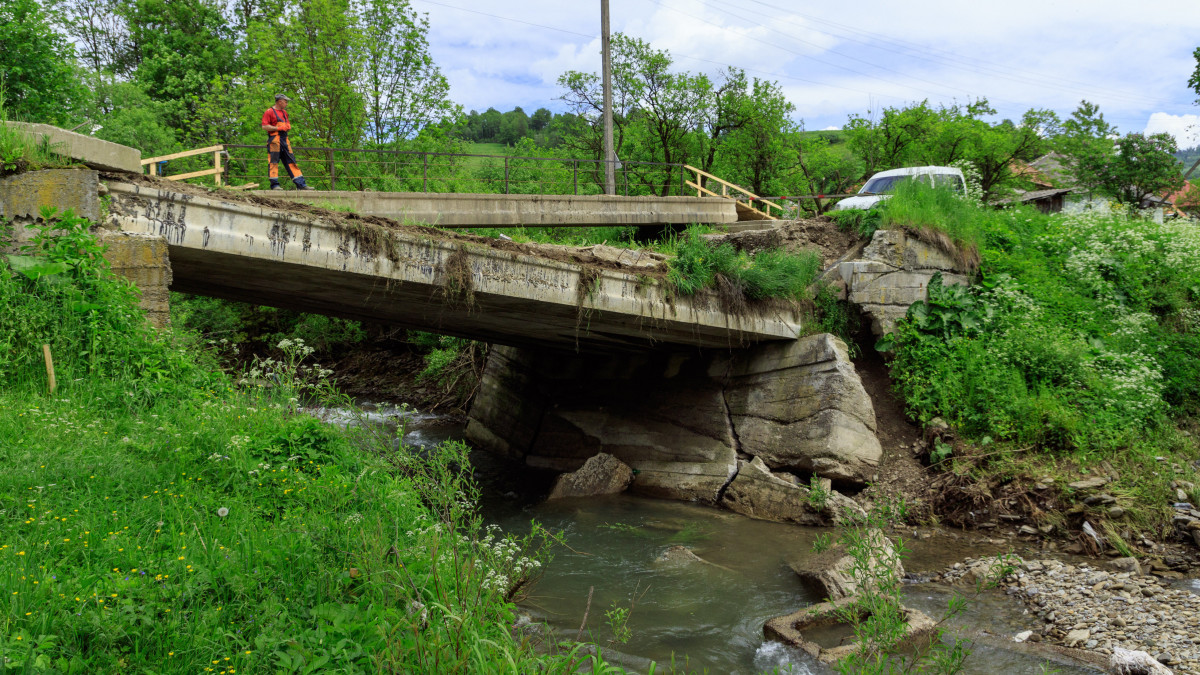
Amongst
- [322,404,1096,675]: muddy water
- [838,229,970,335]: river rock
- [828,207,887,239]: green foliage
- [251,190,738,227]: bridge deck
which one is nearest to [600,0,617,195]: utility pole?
[251,190,738,227]: bridge deck

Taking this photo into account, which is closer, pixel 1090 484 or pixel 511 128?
pixel 1090 484

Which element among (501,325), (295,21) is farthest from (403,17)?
(501,325)

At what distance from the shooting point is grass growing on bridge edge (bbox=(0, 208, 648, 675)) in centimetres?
321

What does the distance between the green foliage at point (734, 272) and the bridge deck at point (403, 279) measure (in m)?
0.33

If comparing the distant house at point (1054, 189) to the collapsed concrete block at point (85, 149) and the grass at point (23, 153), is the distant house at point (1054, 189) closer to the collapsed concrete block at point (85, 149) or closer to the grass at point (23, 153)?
the collapsed concrete block at point (85, 149)

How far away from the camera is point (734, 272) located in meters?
10.7

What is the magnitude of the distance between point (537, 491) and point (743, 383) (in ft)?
11.9

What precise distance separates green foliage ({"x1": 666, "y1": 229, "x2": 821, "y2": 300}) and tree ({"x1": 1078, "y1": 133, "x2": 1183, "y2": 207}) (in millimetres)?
17719

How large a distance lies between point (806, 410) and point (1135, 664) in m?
5.71

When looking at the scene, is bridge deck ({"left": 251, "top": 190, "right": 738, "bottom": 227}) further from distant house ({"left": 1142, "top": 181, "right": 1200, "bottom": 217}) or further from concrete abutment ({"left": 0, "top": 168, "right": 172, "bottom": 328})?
distant house ({"left": 1142, "top": 181, "right": 1200, "bottom": 217})

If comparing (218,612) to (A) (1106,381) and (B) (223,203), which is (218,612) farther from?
(A) (1106,381)

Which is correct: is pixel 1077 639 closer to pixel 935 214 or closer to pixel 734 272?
pixel 734 272

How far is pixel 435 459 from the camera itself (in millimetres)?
4215

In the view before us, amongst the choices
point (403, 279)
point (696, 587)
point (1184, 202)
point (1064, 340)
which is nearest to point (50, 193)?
point (403, 279)
